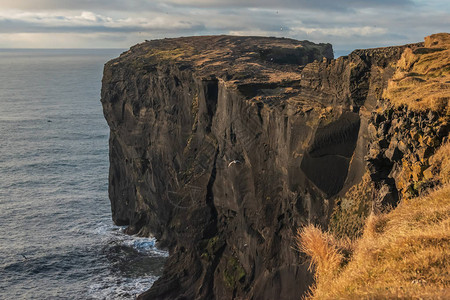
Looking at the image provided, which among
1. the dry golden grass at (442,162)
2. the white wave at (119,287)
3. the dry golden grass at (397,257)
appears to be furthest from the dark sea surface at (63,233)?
the dry golden grass at (442,162)

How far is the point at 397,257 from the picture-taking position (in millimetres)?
15742

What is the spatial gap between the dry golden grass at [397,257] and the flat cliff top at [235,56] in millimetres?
35864

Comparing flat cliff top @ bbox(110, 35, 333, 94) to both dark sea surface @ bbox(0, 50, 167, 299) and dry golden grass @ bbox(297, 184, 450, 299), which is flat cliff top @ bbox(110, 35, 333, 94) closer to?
dark sea surface @ bbox(0, 50, 167, 299)

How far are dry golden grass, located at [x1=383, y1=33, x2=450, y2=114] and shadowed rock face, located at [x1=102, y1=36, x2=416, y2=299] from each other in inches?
283

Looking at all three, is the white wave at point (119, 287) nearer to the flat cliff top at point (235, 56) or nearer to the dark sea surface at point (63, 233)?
the dark sea surface at point (63, 233)

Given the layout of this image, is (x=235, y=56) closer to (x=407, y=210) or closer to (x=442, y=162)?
(x=442, y=162)

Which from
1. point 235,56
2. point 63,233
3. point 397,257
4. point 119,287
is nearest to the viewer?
point 397,257

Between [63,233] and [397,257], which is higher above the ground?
[397,257]

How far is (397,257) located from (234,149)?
38.9m

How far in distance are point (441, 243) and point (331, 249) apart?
15.3ft

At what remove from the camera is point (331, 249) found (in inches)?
761

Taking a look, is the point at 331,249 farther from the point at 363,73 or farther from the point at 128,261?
the point at 128,261

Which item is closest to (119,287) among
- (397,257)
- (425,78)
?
(425,78)

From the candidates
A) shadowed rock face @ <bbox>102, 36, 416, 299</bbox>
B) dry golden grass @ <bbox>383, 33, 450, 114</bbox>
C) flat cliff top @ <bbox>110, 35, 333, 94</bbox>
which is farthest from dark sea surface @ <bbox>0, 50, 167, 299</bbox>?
dry golden grass @ <bbox>383, 33, 450, 114</bbox>
